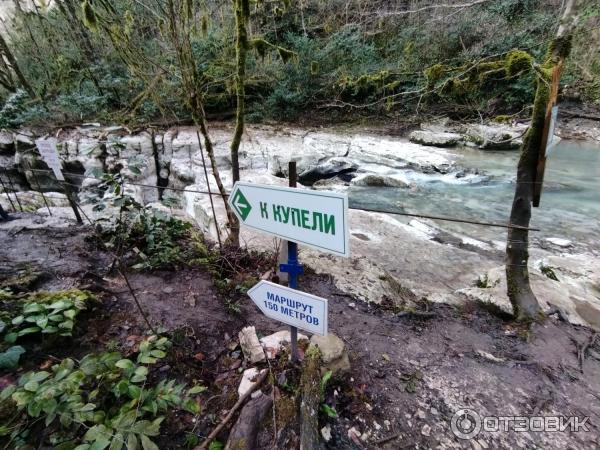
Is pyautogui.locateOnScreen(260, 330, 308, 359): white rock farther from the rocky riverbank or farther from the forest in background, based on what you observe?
the forest in background

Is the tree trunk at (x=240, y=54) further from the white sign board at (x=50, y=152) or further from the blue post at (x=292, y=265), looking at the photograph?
the white sign board at (x=50, y=152)

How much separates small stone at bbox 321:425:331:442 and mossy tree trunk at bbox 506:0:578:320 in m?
1.95

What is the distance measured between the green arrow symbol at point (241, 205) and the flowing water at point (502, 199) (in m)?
5.42

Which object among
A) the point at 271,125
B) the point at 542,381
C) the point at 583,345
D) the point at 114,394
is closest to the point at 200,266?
the point at 114,394

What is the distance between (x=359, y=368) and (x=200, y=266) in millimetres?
1735

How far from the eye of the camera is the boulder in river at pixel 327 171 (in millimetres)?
8031

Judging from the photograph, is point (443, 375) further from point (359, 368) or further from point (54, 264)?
point (54, 264)

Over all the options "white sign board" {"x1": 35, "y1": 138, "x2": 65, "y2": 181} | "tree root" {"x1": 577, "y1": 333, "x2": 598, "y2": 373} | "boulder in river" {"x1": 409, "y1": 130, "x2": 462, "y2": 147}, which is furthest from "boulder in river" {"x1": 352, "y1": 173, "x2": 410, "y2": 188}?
"white sign board" {"x1": 35, "y1": 138, "x2": 65, "y2": 181}

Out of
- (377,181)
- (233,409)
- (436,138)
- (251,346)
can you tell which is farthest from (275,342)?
(436,138)

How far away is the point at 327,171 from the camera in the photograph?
8.18 m

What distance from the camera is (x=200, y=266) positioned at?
9.52 feet

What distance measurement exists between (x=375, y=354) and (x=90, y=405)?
1.81 metres

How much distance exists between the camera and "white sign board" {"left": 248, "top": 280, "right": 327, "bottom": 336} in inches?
53.2

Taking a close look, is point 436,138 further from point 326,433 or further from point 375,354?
point 326,433
